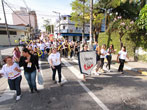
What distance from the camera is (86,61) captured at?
436cm

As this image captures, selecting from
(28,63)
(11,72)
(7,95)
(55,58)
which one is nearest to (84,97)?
(55,58)

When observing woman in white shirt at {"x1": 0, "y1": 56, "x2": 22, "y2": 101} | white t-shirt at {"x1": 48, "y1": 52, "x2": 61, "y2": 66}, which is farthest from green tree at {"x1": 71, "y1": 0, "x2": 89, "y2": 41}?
woman in white shirt at {"x1": 0, "y1": 56, "x2": 22, "y2": 101}

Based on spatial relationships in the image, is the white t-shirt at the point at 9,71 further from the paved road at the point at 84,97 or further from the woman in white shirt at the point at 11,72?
the paved road at the point at 84,97

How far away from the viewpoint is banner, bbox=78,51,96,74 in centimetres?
422

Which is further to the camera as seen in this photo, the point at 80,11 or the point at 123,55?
the point at 80,11

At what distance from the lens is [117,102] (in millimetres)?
2953

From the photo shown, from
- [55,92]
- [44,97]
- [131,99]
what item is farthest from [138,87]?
[44,97]

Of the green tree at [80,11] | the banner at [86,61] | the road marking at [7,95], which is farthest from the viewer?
the green tree at [80,11]

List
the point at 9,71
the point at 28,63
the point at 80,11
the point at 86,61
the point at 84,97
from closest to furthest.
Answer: the point at 9,71 → the point at 28,63 → the point at 84,97 → the point at 86,61 → the point at 80,11

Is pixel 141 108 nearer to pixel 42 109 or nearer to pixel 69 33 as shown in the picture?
pixel 42 109

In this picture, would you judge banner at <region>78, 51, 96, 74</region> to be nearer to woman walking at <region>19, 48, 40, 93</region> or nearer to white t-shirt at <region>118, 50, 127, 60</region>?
white t-shirt at <region>118, 50, 127, 60</region>

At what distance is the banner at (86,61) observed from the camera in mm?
4219

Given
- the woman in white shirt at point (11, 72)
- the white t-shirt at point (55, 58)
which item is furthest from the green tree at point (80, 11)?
the woman in white shirt at point (11, 72)

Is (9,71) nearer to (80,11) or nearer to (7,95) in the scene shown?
(7,95)
